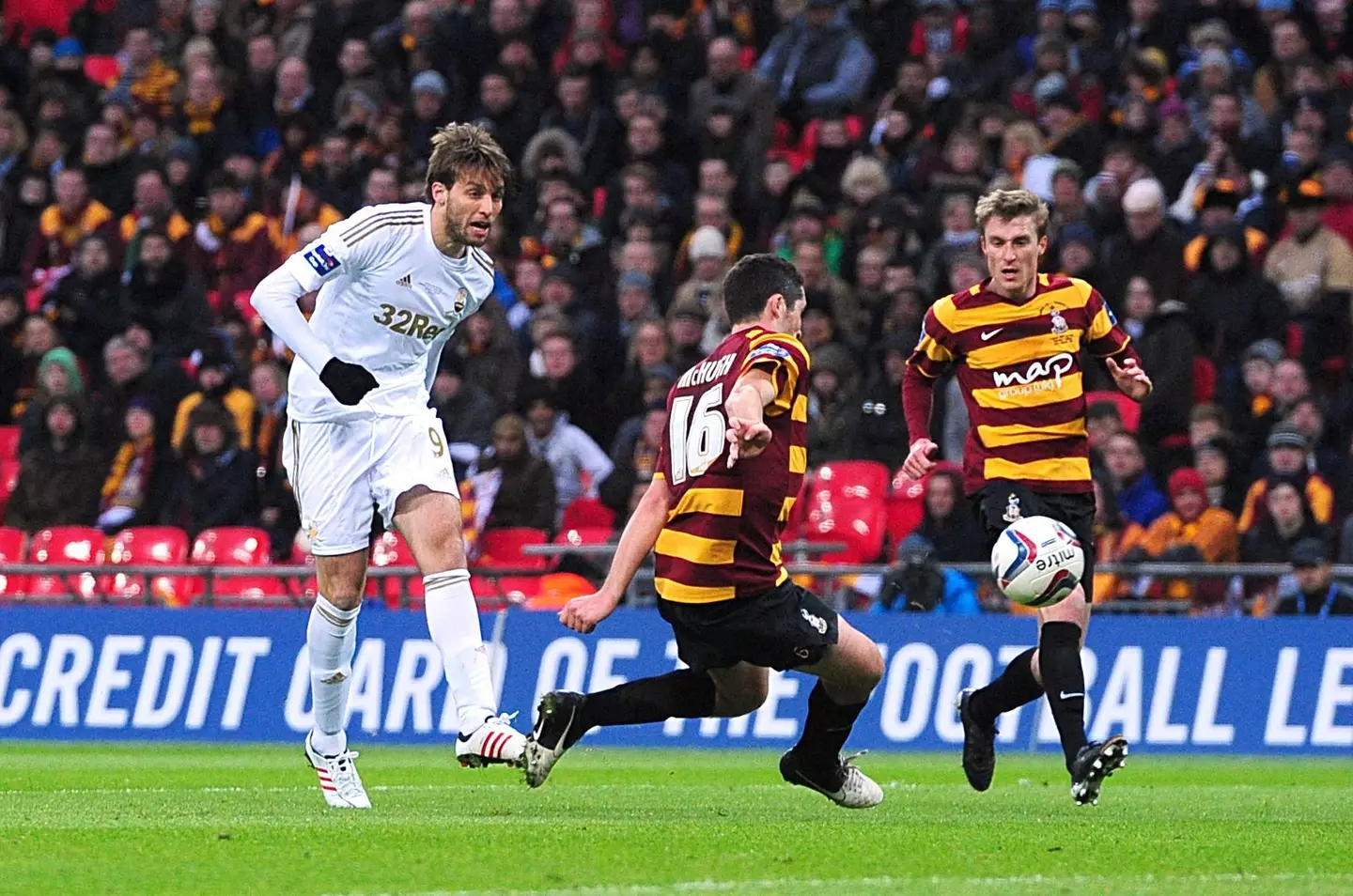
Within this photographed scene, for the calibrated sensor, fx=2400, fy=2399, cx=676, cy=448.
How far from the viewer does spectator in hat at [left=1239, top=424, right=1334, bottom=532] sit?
15.4 metres

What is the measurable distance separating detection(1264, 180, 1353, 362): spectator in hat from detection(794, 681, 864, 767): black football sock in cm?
897

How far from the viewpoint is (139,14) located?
82.8 feet

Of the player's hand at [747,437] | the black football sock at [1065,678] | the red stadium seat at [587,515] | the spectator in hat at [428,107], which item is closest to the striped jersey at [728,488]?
the player's hand at [747,437]

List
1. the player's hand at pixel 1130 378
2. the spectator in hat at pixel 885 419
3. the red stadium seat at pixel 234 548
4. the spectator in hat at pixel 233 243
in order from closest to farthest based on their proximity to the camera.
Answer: the player's hand at pixel 1130 378 → the spectator in hat at pixel 885 419 → the red stadium seat at pixel 234 548 → the spectator in hat at pixel 233 243

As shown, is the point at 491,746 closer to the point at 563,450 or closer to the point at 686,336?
the point at 563,450

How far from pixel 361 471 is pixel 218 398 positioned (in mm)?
10718

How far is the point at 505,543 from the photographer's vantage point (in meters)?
17.3

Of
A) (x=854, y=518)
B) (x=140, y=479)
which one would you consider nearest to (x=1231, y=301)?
(x=854, y=518)

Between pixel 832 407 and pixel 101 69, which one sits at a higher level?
pixel 101 69

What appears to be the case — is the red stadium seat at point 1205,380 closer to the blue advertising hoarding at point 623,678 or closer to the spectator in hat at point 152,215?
the blue advertising hoarding at point 623,678

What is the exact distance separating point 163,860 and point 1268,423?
10.9 metres

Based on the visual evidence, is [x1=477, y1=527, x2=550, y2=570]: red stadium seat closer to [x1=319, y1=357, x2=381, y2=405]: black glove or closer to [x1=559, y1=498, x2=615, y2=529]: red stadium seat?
[x1=559, y1=498, x2=615, y2=529]: red stadium seat

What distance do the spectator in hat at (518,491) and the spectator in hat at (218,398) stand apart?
107 inches

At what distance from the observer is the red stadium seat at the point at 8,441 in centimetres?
2042
